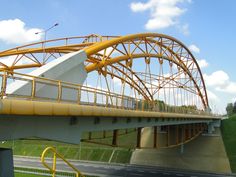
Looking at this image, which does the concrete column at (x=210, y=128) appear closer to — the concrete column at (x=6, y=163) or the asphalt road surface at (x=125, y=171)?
the asphalt road surface at (x=125, y=171)

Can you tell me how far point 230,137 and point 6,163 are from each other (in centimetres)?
5838

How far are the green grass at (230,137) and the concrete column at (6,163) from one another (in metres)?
47.0

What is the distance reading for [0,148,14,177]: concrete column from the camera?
1190cm

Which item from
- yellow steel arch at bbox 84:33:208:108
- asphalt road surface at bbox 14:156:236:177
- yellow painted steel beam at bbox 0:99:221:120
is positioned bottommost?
asphalt road surface at bbox 14:156:236:177

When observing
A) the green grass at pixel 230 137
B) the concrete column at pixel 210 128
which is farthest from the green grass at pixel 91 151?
the green grass at pixel 230 137

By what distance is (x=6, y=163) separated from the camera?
12.1m

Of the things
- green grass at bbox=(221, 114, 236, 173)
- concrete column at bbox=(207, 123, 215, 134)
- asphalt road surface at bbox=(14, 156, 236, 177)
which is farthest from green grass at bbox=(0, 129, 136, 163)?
green grass at bbox=(221, 114, 236, 173)

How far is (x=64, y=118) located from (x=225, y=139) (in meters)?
54.3

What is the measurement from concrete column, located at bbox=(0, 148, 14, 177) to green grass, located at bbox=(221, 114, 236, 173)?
46974 mm

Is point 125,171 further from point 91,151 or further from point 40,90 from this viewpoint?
point 40,90

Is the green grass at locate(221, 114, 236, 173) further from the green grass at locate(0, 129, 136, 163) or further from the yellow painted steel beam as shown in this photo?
the yellow painted steel beam

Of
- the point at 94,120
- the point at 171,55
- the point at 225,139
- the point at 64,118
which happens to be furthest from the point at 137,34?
the point at 225,139

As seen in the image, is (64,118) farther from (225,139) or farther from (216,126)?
(216,126)

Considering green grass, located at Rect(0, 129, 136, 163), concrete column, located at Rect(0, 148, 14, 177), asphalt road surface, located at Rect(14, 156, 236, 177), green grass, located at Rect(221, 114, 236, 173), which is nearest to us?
concrete column, located at Rect(0, 148, 14, 177)
